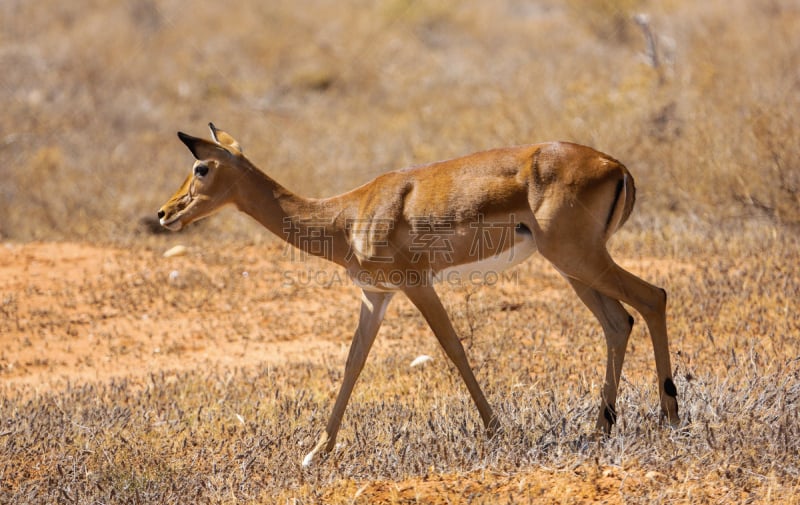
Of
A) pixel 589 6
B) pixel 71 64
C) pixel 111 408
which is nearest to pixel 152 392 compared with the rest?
pixel 111 408

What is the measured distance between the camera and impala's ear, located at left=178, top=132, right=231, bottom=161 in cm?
627

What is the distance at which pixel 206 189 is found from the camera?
6.56m

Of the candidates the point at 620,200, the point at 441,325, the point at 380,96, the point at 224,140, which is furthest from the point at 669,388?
the point at 380,96

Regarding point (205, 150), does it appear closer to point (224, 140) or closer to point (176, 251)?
point (224, 140)

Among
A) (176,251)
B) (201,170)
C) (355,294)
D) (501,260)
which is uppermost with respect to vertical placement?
(201,170)

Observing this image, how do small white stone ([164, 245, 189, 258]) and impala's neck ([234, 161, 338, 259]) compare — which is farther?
small white stone ([164, 245, 189, 258])

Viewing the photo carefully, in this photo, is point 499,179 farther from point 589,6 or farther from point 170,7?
point 170,7

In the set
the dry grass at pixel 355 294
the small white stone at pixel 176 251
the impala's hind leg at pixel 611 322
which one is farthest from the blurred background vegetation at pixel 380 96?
the impala's hind leg at pixel 611 322

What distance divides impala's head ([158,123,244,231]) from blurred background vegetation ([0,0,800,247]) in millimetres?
5930

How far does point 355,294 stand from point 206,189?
3.93 m

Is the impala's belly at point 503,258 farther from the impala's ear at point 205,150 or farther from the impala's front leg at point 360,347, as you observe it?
the impala's ear at point 205,150

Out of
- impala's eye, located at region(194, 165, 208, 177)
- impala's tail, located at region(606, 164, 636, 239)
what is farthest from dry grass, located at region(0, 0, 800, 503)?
impala's eye, located at region(194, 165, 208, 177)

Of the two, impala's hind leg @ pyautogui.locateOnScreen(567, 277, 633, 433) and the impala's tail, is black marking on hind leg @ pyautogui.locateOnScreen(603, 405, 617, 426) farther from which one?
the impala's tail

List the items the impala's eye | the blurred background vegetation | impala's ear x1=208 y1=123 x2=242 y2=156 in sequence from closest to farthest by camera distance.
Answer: the impala's eye, impala's ear x1=208 y1=123 x2=242 y2=156, the blurred background vegetation
